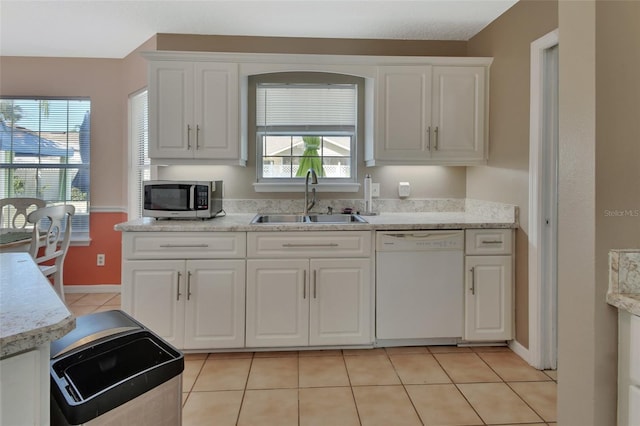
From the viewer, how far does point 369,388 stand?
2.15m

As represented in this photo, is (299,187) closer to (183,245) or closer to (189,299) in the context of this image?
(183,245)

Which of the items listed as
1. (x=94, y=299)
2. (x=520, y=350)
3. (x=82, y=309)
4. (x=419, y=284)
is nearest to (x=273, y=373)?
(x=419, y=284)

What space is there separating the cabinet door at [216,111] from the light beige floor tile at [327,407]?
68.7 inches

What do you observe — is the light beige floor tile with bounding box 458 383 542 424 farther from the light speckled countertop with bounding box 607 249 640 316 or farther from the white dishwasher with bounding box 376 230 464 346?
the light speckled countertop with bounding box 607 249 640 316

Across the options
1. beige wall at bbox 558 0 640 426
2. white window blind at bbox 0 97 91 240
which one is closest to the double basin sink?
beige wall at bbox 558 0 640 426

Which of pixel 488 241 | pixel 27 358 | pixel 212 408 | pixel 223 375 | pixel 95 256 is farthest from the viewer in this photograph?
pixel 95 256

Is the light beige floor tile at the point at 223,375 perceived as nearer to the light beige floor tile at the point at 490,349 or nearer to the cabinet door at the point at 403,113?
the light beige floor tile at the point at 490,349

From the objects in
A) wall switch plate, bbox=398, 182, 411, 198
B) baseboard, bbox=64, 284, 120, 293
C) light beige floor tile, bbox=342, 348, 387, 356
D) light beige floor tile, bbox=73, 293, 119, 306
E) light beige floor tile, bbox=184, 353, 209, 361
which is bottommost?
light beige floor tile, bbox=184, 353, 209, 361

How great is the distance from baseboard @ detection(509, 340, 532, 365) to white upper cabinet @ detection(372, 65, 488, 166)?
1.37 meters

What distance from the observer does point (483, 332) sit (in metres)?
2.62

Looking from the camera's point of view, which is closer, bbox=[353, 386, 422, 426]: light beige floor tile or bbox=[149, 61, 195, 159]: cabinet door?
bbox=[353, 386, 422, 426]: light beige floor tile

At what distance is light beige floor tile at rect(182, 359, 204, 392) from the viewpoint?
217cm

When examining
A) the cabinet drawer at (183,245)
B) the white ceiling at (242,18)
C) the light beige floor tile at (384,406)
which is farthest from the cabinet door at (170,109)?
the light beige floor tile at (384,406)

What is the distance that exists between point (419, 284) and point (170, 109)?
2.22m
